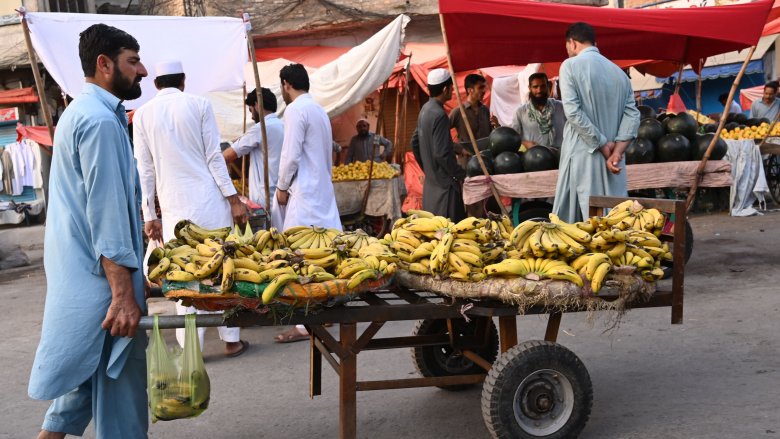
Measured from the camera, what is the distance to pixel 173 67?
5738mm

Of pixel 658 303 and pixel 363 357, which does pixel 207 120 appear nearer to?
pixel 363 357

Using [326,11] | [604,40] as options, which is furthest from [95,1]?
[604,40]

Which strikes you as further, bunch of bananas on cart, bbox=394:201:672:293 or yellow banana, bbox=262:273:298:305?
bunch of bananas on cart, bbox=394:201:672:293

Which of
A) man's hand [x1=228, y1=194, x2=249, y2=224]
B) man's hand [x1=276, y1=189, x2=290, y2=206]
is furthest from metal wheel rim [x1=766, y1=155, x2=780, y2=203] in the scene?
man's hand [x1=228, y1=194, x2=249, y2=224]

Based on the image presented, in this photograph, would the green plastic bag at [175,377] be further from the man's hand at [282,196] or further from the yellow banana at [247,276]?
the man's hand at [282,196]

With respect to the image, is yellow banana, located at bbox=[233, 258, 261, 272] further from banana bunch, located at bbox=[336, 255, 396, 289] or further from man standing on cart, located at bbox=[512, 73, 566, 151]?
man standing on cart, located at bbox=[512, 73, 566, 151]

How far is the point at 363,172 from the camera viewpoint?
10844 mm

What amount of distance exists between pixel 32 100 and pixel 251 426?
52.1 feet

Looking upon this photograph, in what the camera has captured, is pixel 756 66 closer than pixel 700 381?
No

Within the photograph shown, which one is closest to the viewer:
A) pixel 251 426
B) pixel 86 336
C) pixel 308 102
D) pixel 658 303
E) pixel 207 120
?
pixel 86 336

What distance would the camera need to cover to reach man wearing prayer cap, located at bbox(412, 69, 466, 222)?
7.22 meters

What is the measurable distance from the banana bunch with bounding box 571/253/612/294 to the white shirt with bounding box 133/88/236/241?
289 centimetres

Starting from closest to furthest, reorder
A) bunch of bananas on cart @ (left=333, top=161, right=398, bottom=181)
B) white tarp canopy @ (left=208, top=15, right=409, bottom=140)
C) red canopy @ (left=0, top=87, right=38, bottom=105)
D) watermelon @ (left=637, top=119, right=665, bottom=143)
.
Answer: watermelon @ (left=637, top=119, right=665, bottom=143)
white tarp canopy @ (left=208, top=15, right=409, bottom=140)
bunch of bananas on cart @ (left=333, top=161, right=398, bottom=181)
red canopy @ (left=0, top=87, right=38, bottom=105)

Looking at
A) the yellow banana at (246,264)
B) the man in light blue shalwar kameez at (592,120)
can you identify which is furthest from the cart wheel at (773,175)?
the yellow banana at (246,264)
